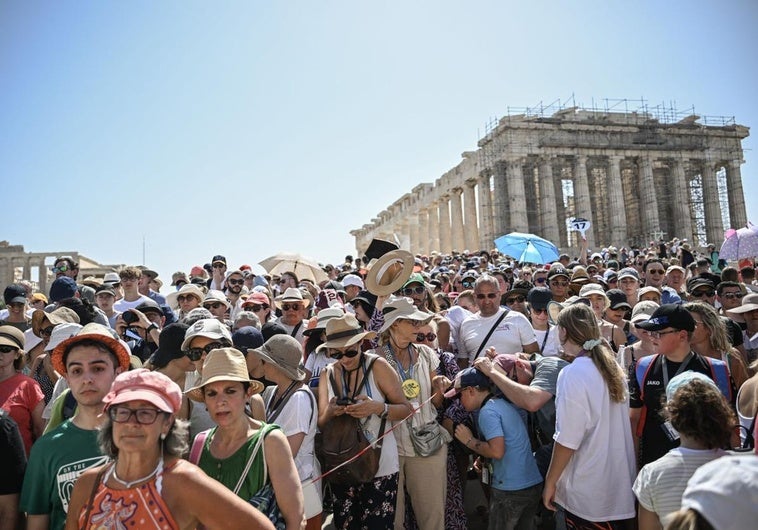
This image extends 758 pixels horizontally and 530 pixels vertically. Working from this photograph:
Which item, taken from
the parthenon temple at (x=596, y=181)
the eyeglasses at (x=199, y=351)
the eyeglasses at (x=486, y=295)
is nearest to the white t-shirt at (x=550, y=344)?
the eyeglasses at (x=486, y=295)

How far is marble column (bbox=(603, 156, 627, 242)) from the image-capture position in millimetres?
37812

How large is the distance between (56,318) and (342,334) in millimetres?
2977

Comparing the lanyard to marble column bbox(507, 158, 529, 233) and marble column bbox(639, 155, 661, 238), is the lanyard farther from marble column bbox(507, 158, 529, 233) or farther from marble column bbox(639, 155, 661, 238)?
marble column bbox(639, 155, 661, 238)

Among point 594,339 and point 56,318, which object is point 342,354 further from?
point 56,318

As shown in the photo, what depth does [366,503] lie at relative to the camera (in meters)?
4.16

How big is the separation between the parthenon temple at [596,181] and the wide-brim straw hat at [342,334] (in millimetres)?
31271

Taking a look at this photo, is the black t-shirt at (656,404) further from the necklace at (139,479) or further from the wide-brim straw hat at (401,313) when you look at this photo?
the necklace at (139,479)

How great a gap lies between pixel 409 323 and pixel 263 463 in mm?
2111

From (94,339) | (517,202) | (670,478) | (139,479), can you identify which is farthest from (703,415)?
(517,202)

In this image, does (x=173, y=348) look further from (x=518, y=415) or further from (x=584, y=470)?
(x=584, y=470)

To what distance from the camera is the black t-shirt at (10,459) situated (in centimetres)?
302

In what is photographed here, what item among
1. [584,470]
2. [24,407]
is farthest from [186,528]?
[584,470]

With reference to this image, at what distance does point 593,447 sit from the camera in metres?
3.80

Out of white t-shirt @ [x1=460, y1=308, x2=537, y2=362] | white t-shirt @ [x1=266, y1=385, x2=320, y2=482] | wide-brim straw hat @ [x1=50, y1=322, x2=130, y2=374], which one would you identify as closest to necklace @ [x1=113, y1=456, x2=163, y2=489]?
wide-brim straw hat @ [x1=50, y1=322, x2=130, y2=374]
